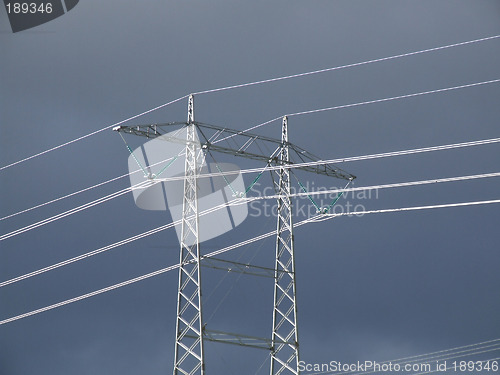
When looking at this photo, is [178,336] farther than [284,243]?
No

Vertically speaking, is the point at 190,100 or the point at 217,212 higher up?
the point at 190,100

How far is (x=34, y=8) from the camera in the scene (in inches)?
2790

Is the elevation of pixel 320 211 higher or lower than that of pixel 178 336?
higher

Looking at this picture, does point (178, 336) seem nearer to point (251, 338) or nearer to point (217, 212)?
point (251, 338)

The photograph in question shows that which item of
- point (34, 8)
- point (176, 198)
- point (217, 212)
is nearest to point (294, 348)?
point (217, 212)

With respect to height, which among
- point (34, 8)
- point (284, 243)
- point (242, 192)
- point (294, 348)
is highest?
point (34, 8)

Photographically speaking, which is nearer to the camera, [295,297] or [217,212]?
[295,297]

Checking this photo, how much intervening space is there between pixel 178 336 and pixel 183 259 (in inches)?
137

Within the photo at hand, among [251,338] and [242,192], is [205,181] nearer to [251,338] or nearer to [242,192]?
[242,192]

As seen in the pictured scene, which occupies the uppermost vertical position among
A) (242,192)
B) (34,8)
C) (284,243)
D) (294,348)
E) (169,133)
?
(34,8)

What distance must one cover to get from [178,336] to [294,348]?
5.83 m

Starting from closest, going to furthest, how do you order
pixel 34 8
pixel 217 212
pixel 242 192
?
pixel 242 192 < pixel 217 212 < pixel 34 8

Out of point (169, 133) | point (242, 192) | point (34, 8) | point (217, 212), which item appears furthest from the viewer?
point (34, 8)

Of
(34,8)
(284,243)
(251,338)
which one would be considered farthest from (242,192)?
(34,8)
